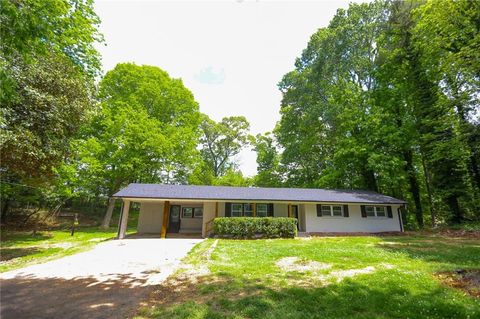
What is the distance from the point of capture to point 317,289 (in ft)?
18.7

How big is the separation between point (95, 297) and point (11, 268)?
5449 millimetres

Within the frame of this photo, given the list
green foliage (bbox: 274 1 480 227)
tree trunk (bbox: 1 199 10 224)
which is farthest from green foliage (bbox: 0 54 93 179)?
green foliage (bbox: 274 1 480 227)

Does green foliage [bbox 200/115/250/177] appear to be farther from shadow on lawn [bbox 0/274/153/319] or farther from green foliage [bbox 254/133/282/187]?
shadow on lawn [bbox 0/274/153/319]

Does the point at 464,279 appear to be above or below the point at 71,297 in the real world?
above

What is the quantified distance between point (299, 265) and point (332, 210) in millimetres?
11552

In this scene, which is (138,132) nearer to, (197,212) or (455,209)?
(197,212)

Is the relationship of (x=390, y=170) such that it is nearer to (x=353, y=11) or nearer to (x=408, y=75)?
(x=408, y=75)

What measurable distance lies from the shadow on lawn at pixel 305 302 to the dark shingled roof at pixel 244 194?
10.9 m

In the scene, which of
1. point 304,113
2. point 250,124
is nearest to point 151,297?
point 304,113

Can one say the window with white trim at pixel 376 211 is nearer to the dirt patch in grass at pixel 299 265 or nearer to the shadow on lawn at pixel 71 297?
the dirt patch in grass at pixel 299 265

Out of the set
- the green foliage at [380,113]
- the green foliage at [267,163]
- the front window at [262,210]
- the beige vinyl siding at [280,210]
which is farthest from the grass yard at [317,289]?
the green foliage at [267,163]

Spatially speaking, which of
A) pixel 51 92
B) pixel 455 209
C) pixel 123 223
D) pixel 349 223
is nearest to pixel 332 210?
pixel 349 223

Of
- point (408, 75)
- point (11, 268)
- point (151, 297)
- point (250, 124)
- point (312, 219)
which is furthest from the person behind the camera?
point (250, 124)

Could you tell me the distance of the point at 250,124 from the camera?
3953 cm
